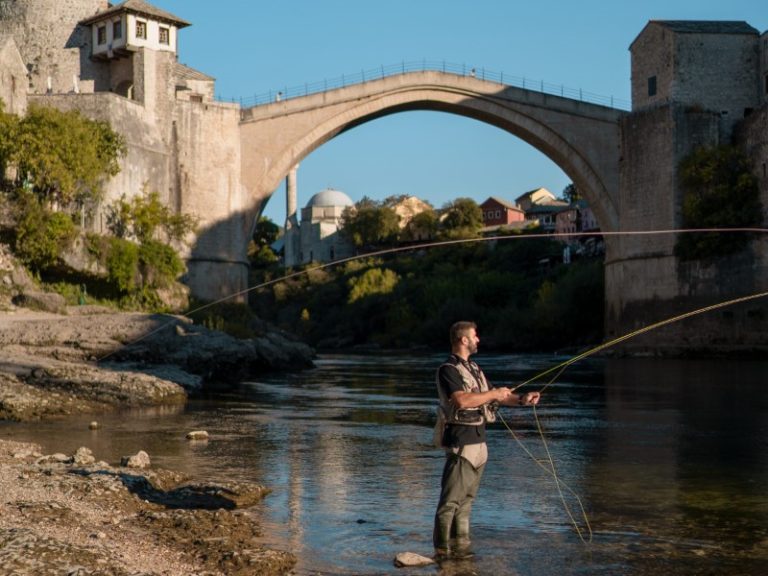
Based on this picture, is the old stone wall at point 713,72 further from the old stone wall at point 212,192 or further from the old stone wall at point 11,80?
the old stone wall at point 11,80

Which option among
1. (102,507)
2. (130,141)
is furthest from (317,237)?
(102,507)

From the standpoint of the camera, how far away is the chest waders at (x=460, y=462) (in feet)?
21.0

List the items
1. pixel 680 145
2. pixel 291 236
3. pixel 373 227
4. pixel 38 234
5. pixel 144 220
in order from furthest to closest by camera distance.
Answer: pixel 291 236 < pixel 373 227 < pixel 680 145 < pixel 144 220 < pixel 38 234

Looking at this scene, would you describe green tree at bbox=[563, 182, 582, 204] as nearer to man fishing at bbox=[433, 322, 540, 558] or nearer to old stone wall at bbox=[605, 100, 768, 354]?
old stone wall at bbox=[605, 100, 768, 354]

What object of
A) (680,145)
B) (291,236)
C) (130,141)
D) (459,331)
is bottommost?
(459,331)

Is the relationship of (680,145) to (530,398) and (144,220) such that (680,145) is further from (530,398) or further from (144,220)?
(530,398)

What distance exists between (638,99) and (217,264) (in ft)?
50.8

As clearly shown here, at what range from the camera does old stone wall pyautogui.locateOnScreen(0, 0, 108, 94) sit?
3816 cm

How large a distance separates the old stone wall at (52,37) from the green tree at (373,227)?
124 feet

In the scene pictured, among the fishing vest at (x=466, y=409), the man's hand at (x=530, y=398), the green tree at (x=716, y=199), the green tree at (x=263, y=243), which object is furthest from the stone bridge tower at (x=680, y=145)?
the green tree at (x=263, y=243)

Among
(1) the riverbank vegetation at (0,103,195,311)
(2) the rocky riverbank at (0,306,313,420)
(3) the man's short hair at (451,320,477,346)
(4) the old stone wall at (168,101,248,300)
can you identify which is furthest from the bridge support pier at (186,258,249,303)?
(3) the man's short hair at (451,320,477,346)

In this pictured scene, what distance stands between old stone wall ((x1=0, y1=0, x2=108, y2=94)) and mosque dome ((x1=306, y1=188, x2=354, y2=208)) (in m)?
50.3

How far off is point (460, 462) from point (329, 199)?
84513 mm

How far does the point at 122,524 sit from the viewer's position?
7.05 metres
